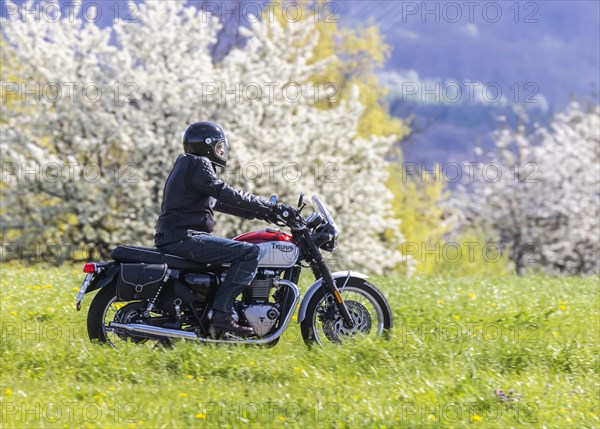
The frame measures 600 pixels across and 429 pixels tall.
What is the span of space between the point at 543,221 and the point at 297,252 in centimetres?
2701

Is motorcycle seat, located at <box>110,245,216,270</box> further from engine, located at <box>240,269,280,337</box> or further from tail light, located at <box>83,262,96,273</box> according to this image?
engine, located at <box>240,269,280,337</box>

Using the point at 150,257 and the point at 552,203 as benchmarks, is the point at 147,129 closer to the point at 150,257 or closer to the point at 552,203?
the point at 150,257

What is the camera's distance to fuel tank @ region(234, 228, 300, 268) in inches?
293

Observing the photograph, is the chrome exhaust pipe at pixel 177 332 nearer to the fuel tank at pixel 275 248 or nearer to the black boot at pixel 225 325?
the black boot at pixel 225 325

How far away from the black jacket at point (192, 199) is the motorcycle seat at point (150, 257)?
0.13 m

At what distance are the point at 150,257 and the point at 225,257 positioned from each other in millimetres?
625

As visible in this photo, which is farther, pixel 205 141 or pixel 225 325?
pixel 205 141

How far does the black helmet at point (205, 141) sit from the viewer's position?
7.37 m

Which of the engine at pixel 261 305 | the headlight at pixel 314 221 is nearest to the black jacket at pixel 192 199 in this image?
the headlight at pixel 314 221

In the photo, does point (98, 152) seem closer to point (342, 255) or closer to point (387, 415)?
point (342, 255)

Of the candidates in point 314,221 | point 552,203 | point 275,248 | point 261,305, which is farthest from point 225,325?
point 552,203

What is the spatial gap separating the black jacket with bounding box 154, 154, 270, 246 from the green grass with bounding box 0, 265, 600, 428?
102 cm

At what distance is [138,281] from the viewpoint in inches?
277

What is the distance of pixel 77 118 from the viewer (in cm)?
2177
